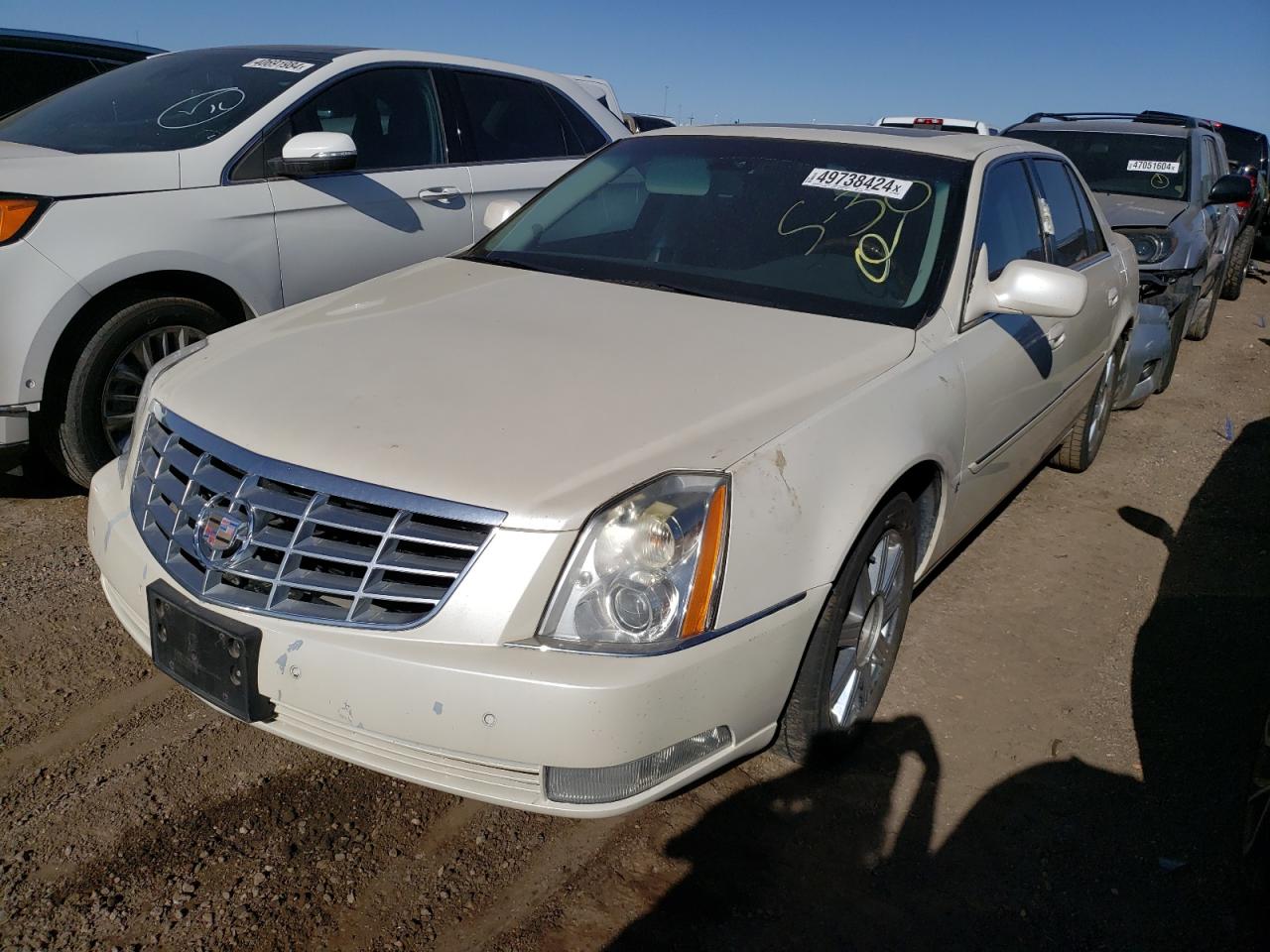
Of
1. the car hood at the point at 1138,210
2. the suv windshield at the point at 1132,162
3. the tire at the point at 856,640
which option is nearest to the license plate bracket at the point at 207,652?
the tire at the point at 856,640

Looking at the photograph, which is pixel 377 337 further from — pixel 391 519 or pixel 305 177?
pixel 305 177

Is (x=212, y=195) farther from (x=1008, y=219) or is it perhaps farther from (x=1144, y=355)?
(x=1144, y=355)

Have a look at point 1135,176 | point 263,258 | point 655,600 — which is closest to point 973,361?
point 655,600

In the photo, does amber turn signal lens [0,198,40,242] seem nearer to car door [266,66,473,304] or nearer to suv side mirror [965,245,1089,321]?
car door [266,66,473,304]

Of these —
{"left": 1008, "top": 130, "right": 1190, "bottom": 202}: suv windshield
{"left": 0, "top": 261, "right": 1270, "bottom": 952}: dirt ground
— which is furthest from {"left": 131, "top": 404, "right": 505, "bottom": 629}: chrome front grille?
{"left": 1008, "top": 130, "right": 1190, "bottom": 202}: suv windshield

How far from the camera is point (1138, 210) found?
24.3ft

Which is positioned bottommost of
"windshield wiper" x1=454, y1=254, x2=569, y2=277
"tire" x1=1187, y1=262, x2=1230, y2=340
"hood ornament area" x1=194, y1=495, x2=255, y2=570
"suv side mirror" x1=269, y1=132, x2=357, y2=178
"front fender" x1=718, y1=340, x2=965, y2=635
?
"tire" x1=1187, y1=262, x2=1230, y2=340

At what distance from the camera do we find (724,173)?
3529 mm

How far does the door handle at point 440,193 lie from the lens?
488 cm

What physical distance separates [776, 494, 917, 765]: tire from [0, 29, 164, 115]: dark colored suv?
5.80 m

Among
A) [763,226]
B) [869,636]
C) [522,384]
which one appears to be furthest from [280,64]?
[869,636]

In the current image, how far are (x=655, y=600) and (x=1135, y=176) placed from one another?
7.41 m

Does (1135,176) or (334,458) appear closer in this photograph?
(334,458)

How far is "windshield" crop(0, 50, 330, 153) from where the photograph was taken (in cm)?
427
